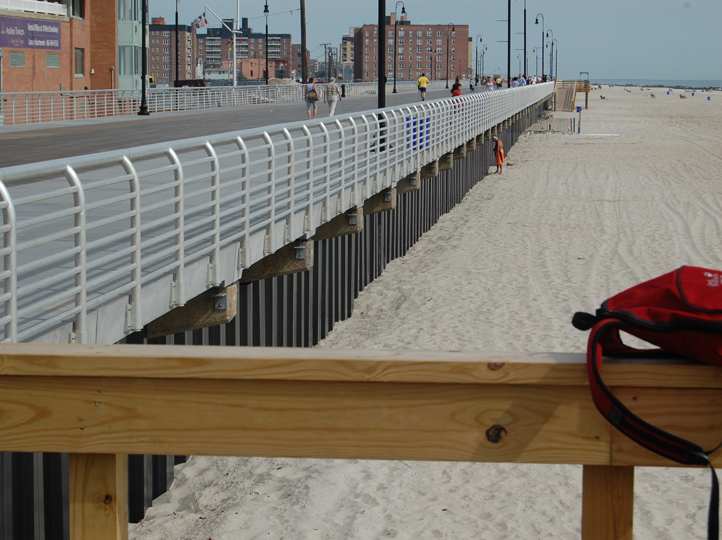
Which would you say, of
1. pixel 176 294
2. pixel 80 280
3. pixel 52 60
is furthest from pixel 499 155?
pixel 80 280

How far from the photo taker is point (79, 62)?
47.7m

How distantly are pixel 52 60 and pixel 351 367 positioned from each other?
45.8 m

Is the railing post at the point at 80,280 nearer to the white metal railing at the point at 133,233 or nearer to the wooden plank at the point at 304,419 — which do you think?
the white metal railing at the point at 133,233

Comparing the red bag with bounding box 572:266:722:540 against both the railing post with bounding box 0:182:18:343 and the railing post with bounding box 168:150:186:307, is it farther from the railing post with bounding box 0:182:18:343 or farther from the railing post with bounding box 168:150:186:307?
the railing post with bounding box 168:150:186:307

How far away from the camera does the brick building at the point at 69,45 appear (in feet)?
133

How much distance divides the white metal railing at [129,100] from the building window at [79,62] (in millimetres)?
1250

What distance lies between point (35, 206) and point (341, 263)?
18.4 ft

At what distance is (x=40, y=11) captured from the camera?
42531mm

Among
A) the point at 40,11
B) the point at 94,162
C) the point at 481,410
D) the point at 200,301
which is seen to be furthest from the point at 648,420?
the point at 40,11

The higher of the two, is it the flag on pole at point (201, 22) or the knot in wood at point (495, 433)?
the flag on pole at point (201, 22)

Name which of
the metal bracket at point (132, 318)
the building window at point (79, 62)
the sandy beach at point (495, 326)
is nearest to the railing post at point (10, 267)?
the metal bracket at point (132, 318)

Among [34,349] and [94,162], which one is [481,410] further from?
[94,162]

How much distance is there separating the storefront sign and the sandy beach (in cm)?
2190

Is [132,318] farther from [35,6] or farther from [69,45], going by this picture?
[69,45]
